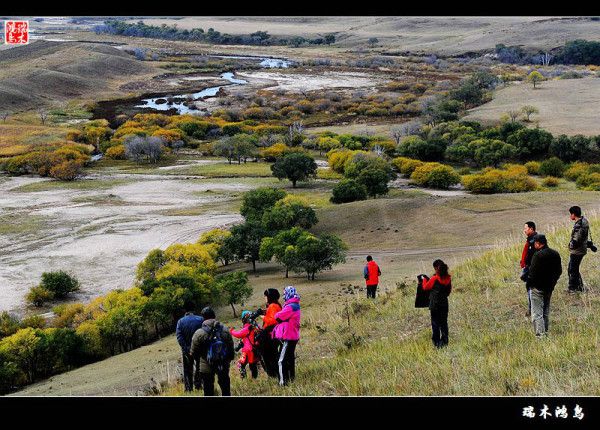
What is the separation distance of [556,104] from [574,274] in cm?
8129

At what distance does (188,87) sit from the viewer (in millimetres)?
121312

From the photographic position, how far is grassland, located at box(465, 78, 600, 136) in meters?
75.5

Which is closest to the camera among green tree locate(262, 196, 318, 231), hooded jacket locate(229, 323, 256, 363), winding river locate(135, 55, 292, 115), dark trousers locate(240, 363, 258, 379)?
hooded jacket locate(229, 323, 256, 363)

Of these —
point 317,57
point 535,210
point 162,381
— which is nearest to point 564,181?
point 535,210

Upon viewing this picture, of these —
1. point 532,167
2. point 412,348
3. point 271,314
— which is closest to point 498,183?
point 532,167

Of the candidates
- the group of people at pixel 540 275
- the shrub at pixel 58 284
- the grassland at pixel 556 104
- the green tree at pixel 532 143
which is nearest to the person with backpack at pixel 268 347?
the group of people at pixel 540 275

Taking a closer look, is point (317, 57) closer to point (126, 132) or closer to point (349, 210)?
point (126, 132)

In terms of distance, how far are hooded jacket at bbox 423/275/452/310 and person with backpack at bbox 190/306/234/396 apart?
11.6 feet

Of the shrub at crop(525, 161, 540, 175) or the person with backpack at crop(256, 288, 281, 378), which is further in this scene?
the shrub at crop(525, 161, 540, 175)

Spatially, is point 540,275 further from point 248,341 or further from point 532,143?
point 532,143

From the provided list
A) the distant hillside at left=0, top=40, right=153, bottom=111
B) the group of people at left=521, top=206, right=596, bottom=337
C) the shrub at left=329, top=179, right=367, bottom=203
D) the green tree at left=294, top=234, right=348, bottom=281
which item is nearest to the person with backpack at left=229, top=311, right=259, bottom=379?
the group of people at left=521, top=206, right=596, bottom=337

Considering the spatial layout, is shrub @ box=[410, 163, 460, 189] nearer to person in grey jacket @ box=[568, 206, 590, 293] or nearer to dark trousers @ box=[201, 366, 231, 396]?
person in grey jacket @ box=[568, 206, 590, 293]

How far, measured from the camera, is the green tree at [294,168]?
2304 inches

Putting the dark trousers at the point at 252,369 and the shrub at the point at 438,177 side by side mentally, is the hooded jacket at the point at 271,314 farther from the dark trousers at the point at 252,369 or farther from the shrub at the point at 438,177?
the shrub at the point at 438,177
